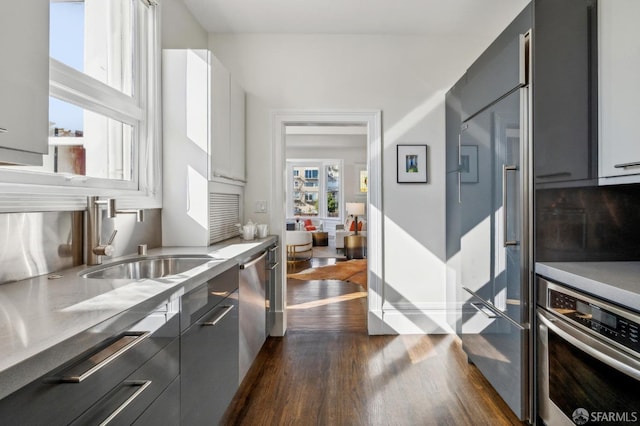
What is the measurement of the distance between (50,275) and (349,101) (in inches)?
106

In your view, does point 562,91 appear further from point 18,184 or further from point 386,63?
point 18,184

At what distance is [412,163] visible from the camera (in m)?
3.40

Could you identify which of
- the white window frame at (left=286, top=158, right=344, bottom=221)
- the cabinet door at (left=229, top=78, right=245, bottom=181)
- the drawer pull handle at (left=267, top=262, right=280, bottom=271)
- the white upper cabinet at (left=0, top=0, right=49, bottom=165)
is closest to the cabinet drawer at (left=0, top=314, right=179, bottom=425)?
the white upper cabinet at (left=0, top=0, right=49, bottom=165)

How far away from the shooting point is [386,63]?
3.44 meters

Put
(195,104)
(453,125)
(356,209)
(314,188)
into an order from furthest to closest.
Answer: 1. (314,188)
2. (356,209)
3. (453,125)
4. (195,104)

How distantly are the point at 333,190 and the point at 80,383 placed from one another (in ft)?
29.8

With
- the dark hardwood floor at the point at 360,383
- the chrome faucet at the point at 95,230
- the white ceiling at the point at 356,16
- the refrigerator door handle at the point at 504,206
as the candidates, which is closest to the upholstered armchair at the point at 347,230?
the dark hardwood floor at the point at 360,383

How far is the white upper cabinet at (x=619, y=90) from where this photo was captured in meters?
1.58

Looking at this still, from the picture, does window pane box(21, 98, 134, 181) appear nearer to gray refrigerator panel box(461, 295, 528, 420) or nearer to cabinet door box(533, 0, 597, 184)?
cabinet door box(533, 0, 597, 184)

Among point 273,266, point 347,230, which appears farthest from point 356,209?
point 273,266

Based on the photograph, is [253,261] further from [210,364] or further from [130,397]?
[130,397]

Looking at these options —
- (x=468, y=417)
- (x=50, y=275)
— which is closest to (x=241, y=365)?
(x=50, y=275)

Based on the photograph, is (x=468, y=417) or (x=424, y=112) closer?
(x=468, y=417)

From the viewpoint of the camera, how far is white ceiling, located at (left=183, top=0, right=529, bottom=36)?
115 inches
